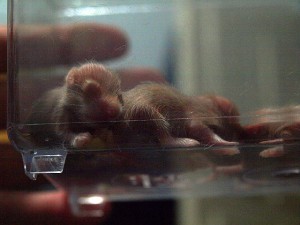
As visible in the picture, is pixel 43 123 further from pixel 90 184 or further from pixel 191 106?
pixel 90 184

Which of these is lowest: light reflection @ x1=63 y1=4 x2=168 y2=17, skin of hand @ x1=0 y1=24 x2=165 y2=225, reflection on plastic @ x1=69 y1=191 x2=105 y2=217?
reflection on plastic @ x1=69 y1=191 x2=105 y2=217

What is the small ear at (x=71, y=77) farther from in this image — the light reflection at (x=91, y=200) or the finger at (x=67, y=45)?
the light reflection at (x=91, y=200)

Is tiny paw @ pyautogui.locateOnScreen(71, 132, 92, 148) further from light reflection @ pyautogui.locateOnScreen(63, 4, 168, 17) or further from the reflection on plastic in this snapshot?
the reflection on plastic

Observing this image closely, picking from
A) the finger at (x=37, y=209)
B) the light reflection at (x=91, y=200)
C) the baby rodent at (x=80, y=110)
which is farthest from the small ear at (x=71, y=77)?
the light reflection at (x=91, y=200)

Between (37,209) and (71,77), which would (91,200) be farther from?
(71,77)

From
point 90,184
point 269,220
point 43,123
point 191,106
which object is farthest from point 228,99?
point 269,220

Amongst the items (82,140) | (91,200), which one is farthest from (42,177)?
(82,140)

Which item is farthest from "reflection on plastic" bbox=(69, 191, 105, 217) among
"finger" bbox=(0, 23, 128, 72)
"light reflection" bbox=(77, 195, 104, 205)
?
"finger" bbox=(0, 23, 128, 72)
